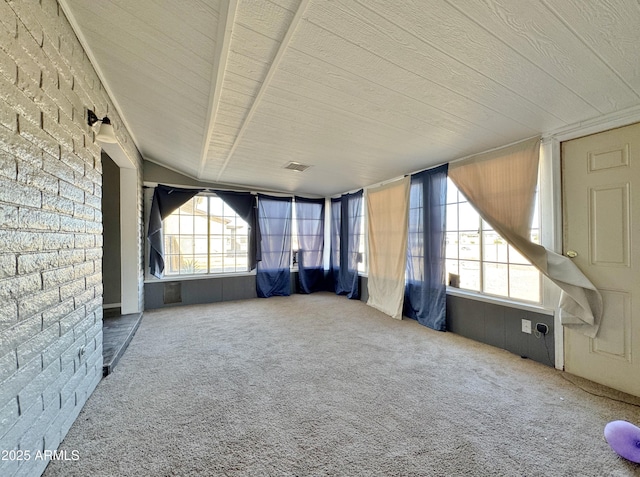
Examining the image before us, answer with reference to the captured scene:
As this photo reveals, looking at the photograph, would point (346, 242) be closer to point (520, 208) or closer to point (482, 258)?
point (482, 258)

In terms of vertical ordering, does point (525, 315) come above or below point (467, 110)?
below

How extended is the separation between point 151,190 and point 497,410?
16.9 ft

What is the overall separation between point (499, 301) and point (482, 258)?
50 centimetres

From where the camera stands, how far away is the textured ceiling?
1.18 metres

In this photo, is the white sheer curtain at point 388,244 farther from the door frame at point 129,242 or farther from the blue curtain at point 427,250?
the door frame at point 129,242

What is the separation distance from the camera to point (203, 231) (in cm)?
483

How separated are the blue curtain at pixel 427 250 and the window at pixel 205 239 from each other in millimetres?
3139

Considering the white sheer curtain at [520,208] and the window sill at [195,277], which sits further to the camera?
the window sill at [195,277]

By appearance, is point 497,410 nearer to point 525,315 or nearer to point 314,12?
point 525,315

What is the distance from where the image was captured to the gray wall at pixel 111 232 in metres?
3.61

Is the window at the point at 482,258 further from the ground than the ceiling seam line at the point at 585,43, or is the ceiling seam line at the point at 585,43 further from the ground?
the ceiling seam line at the point at 585,43

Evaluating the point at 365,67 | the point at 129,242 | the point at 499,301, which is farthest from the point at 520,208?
the point at 129,242

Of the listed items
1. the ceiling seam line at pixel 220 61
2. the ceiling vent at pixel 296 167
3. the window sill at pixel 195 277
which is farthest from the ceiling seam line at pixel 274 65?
the window sill at pixel 195 277

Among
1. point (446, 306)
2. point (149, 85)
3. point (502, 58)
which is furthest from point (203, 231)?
point (502, 58)
